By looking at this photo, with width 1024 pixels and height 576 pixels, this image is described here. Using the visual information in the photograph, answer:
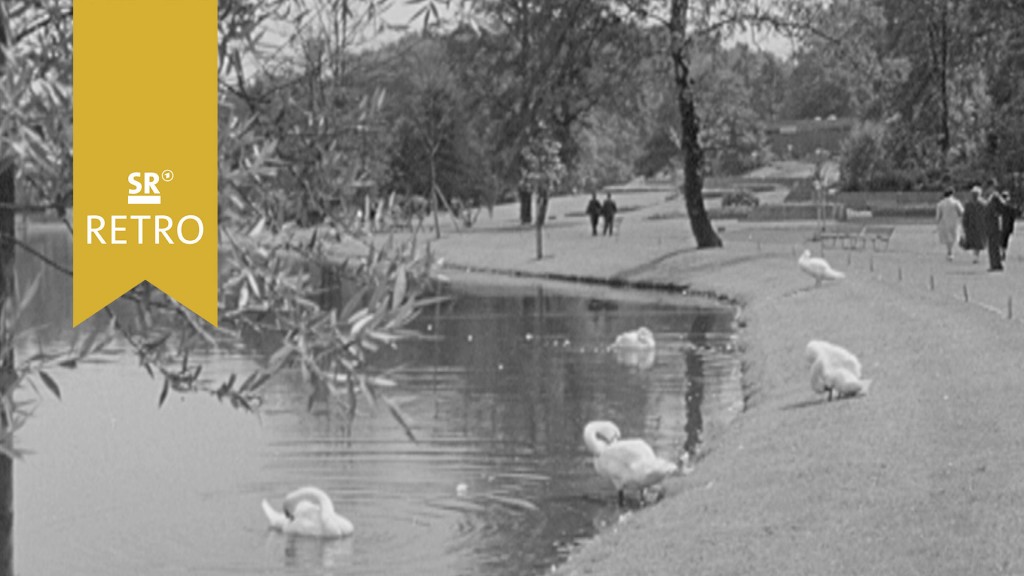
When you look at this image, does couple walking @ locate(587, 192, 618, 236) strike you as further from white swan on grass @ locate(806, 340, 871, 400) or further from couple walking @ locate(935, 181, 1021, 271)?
white swan on grass @ locate(806, 340, 871, 400)

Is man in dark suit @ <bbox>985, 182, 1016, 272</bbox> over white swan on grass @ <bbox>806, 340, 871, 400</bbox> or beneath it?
over

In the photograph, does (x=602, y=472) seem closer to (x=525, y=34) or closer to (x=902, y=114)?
(x=525, y=34)

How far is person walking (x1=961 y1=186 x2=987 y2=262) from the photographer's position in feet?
138

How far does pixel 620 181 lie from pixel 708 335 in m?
107

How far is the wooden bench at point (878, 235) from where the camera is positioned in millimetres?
52531

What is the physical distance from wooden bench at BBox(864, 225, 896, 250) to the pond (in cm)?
2003

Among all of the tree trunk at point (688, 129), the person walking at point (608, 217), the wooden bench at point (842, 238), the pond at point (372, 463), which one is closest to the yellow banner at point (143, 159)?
the pond at point (372, 463)

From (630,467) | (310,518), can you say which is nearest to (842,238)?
(630,467)

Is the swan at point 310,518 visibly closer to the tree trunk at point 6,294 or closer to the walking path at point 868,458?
the walking path at point 868,458

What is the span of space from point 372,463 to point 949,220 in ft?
84.9

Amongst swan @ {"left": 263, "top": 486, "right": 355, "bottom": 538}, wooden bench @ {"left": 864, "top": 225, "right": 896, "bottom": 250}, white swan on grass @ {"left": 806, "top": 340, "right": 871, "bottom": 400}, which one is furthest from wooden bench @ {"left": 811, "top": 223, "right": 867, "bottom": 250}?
swan @ {"left": 263, "top": 486, "right": 355, "bottom": 538}

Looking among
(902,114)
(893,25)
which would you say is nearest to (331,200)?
(893,25)

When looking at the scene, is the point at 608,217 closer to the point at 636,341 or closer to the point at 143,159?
the point at 636,341

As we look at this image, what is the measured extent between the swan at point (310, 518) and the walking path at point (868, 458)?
2.42m
